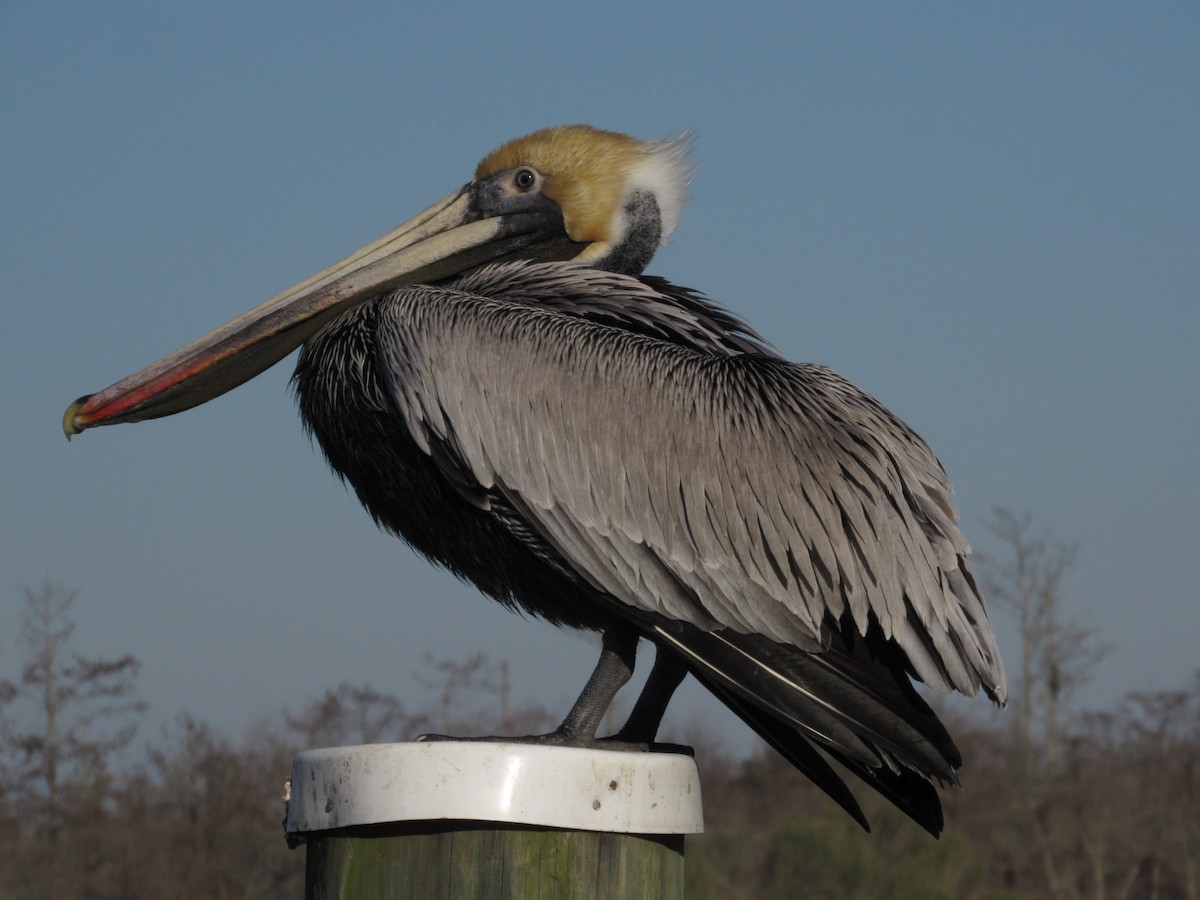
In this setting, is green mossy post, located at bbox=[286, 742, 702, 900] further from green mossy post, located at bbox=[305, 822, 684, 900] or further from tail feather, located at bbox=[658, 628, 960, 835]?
tail feather, located at bbox=[658, 628, 960, 835]

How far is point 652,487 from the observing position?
10.8 ft

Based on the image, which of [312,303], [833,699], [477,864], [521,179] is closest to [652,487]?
[833,699]

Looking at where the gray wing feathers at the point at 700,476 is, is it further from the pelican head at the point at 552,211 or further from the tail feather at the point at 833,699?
the pelican head at the point at 552,211

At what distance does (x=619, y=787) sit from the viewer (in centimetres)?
238

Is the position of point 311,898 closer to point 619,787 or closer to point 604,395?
point 619,787

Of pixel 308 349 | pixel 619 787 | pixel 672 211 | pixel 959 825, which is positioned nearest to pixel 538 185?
pixel 672 211

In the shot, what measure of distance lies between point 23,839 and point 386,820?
1189 cm

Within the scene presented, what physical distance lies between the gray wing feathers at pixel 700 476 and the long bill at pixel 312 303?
393 millimetres

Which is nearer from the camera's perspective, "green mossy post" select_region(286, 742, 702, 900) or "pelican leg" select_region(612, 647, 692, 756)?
"green mossy post" select_region(286, 742, 702, 900)

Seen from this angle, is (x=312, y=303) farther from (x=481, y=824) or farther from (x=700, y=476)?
(x=481, y=824)

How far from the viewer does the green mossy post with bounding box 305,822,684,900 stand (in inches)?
88.5

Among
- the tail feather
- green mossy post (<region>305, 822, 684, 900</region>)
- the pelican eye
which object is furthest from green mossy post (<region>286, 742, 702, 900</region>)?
the pelican eye

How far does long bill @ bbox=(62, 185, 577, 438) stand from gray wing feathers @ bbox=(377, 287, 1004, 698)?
0.39m

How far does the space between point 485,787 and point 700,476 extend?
1214 mm
